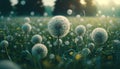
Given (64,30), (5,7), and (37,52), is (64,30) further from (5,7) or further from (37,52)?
(5,7)

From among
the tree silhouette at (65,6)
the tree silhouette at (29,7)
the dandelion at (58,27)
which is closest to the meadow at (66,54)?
the dandelion at (58,27)

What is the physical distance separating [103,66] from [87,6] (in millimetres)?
34530

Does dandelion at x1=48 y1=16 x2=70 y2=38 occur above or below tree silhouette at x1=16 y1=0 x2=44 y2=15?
below

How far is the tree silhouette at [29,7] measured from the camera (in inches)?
1357

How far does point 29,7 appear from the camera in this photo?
3422 centimetres

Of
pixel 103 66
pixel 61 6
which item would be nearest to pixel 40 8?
pixel 61 6

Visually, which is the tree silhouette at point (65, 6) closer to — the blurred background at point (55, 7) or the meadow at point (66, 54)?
the blurred background at point (55, 7)

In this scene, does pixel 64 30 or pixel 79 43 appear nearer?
pixel 64 30

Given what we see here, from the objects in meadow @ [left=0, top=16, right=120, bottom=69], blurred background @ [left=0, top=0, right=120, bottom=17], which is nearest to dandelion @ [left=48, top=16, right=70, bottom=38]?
meadow @ [left=0, top=16, right=120, bottom=69]

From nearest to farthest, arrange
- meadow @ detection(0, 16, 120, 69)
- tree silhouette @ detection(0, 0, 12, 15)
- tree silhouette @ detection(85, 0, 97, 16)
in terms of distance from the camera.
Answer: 1. meadow @ detection(0, 16, 120, 69)
2. tree silhouette @ detection(0, 0, 12, 15)
3. tree silhouette @ detection(85, 0, 97, 16)

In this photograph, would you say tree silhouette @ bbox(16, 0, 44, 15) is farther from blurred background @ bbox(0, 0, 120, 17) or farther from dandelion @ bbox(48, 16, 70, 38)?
dandelion @ bbox(48, 16, 70, 38)

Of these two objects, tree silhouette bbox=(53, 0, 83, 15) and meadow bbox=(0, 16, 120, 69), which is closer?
meadow bbox=(0, 16, 120, 69)

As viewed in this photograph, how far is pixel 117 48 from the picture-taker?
13.5 ft

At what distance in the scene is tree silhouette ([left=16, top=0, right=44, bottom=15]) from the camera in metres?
34.5
